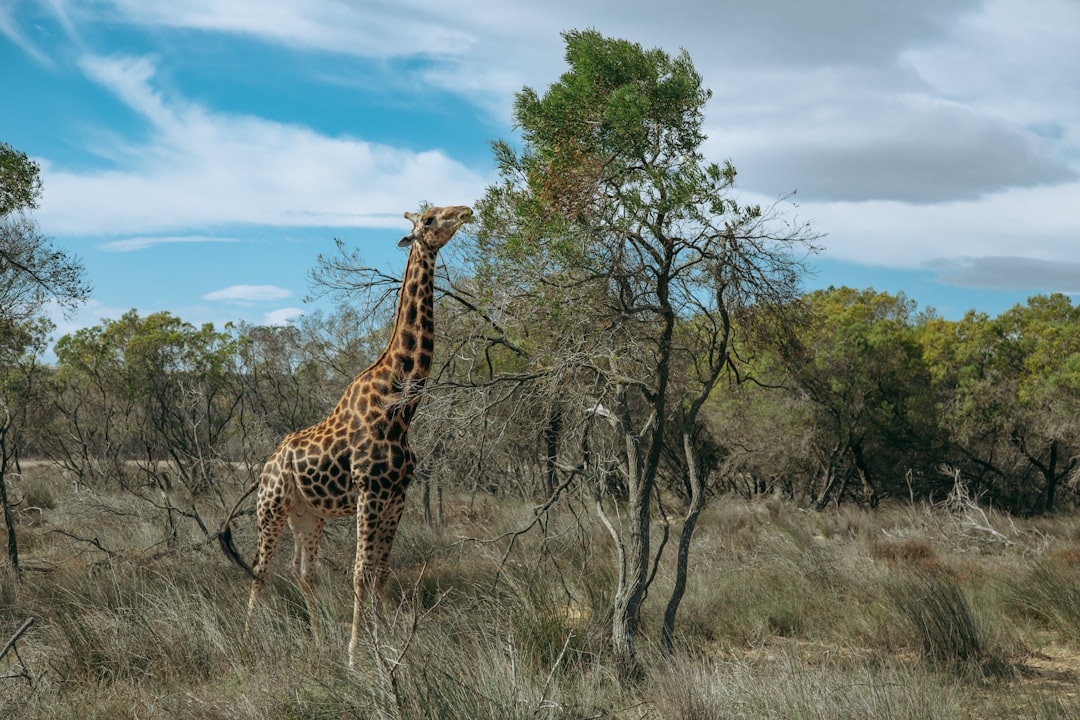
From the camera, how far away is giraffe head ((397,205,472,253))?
738cm

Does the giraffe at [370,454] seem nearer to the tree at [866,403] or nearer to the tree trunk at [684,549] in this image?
the tree trunk at [684,549]

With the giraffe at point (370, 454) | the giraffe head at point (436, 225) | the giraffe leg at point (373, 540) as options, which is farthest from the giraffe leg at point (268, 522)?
the giraffe head at point (436, 225)

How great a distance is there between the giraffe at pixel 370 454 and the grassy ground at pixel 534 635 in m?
0.56

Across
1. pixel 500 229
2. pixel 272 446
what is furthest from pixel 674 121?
pixel 272 446

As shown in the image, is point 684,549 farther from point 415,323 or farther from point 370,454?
point 415,323

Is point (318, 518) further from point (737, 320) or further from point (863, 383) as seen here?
point (863, 383)

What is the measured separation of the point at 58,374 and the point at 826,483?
755 inches

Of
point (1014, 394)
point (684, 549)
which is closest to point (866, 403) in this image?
point (1014, 394)

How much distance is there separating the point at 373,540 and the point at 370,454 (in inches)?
26.1

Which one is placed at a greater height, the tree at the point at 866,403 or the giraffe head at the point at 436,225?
the giraffe head at the point at 436,225

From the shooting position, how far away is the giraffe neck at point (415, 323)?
7.62 metres

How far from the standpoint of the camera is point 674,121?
22.9 feet

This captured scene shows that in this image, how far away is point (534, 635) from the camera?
23.3ft

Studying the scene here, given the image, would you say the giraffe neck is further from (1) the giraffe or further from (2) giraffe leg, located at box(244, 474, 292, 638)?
(2) giraffe leg, located at box(244, 474, 292, 638)
